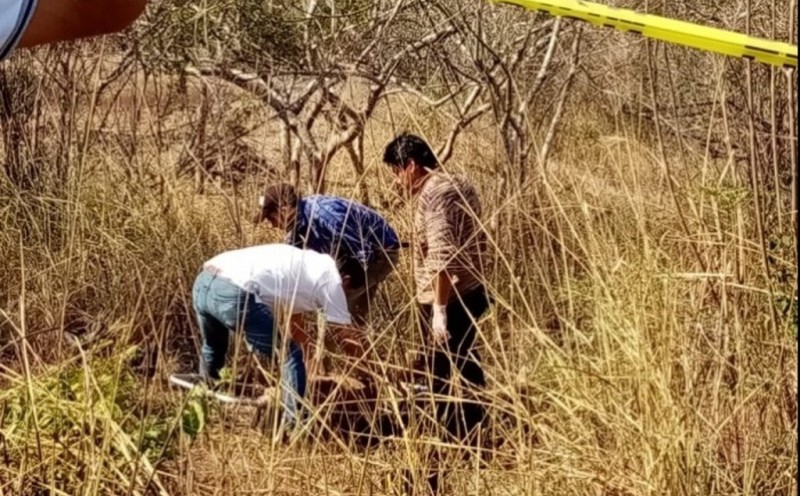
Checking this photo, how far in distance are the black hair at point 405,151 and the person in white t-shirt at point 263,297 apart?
0.41 meters

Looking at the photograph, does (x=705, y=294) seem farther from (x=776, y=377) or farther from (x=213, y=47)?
(x=213, y=47)

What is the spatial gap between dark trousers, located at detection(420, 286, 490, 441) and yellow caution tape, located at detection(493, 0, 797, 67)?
76 cm

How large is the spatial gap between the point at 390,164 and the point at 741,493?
75.4 inches

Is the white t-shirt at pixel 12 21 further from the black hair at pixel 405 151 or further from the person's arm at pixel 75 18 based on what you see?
the black hair at pixel 405 151

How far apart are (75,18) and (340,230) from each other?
7.74 feet

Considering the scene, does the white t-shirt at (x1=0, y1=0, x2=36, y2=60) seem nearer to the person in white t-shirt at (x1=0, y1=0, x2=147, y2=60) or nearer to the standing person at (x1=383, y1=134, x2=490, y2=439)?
the person in white t-shirt at (x1=0, y1=0, x2=147, y2=60)

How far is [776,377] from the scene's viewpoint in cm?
233

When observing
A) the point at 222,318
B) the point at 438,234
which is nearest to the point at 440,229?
the point at 438,234

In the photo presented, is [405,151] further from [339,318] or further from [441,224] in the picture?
[339,318]

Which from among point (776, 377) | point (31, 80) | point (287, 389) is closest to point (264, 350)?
point (287, 389)

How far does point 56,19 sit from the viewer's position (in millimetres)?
1145

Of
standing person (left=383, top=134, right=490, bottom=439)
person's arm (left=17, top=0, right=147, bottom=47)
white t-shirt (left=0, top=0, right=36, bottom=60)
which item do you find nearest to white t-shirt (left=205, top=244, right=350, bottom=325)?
standing person (left=383, top=134, right=490, bottom=439)

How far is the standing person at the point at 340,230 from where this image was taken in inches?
139

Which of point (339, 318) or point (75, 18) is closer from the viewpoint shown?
point (75, 18)
